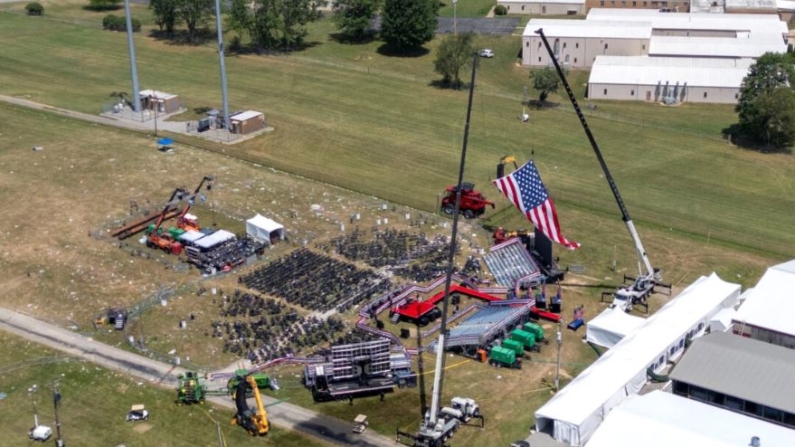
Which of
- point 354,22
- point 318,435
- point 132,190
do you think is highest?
point 354,22

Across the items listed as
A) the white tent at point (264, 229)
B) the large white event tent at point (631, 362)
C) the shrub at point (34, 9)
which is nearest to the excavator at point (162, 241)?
the white tent at point (264, 229)

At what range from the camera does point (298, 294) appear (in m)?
62.1

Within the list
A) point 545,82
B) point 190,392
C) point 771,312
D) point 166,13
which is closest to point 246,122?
point 545,82

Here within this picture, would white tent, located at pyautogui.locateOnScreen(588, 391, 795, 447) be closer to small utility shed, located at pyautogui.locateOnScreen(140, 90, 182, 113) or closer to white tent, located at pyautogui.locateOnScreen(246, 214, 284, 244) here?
white tent, located at pyautogui.locateOnScreen(246, 214, 284, 244)

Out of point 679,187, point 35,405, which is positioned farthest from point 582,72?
point 35,405

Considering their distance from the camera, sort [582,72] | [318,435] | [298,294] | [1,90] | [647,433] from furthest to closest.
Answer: [582,72]
[1,90]
[298,294]
[318,435]
[647,433]

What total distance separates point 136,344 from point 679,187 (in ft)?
156

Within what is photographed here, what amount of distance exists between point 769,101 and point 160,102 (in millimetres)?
55040

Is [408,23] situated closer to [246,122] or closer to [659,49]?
[659,49]

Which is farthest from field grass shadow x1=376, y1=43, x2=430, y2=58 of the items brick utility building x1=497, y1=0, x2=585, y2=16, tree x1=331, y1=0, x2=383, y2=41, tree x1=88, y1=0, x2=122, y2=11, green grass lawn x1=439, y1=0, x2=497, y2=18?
tree x1=88, y1=0, x2=122, y2=11

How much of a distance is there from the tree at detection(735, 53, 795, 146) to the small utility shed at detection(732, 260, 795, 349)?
3870 cm

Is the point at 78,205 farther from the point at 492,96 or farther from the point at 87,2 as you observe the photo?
the point at 87,2

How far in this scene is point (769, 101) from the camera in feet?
308

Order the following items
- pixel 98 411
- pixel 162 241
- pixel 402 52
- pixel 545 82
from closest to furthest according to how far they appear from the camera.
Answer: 1. pixel 98 411
2. pixel 162 241
3. pixel 545 82
4. pixel 402 52
